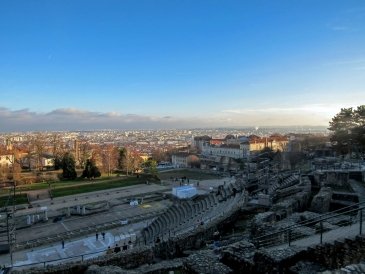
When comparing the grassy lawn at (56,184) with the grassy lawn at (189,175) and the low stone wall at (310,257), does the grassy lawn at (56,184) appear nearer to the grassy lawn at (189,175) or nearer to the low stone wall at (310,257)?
the grassy lawn at (189,175)

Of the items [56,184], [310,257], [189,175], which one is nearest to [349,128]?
[310,257]

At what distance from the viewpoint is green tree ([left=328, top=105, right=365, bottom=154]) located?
30578 millimetres

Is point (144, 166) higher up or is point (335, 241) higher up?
point (335, 241)

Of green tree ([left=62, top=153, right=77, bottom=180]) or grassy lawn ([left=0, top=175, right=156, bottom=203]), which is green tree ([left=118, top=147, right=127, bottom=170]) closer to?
grassy lawn ([left=0, top=175, right=156, bottom=203])

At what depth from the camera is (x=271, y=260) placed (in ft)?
24.0

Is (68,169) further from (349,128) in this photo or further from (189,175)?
(349,128)

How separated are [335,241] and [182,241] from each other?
26.9 ft

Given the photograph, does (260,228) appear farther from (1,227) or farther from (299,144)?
(299,144)

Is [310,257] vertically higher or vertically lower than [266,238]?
higher

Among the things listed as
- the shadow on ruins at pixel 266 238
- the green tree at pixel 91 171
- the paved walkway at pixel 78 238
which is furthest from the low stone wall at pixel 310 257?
the green tree at pixel 91 171

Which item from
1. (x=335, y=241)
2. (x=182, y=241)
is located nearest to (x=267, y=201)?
(x=182, y=241)

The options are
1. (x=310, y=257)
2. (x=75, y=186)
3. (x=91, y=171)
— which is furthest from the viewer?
(x=91, y=171)

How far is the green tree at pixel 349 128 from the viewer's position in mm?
30578

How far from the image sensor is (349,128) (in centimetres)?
3225
